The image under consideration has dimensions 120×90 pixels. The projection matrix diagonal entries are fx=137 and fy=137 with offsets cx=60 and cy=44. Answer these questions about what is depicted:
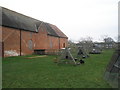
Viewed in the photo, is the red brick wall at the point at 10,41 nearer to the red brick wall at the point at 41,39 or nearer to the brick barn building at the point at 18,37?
the brick barn building at the point at 18,37

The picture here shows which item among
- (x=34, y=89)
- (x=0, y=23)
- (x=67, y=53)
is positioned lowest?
(x=34, y=89)

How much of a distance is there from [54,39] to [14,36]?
18.4m

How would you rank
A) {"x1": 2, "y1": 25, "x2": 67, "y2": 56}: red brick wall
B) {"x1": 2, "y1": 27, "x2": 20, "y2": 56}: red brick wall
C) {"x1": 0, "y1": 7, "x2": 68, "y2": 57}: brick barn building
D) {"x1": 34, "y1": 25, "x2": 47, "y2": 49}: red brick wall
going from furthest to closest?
{"x1": 34, "y1": 25, "x2": 47, "y2": 49}: red brick wall
{"x1": 2, "y1": 25, "x2": 67, "y2": 56}: red brick wall
{"x1": 0, "y1": 7, "x2": 68, "y2": 57}: brick barn building
{"x1": 2, "y1": 27, "x2": 20, "y2": 56}: red brick wall

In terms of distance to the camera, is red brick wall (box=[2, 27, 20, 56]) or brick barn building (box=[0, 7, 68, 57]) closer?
red brick wall (box=[2, 27, 20, 56])

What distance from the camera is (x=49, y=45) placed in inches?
1539

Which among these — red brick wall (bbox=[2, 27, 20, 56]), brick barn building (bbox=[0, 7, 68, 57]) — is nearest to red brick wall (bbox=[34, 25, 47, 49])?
brick barn building (bbox=[0, 7, 68, 57])

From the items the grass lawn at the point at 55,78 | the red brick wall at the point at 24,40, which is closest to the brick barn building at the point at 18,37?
the red brick wall at the point at 24,40

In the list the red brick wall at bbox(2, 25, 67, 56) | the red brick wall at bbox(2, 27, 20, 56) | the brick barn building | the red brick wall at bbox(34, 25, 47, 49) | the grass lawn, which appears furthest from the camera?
the red brick wall at bbox(34, 25, 47, 49)

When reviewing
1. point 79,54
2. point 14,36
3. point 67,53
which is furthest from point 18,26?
point 67,53

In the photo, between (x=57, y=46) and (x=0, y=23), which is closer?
(x=0, y=23)

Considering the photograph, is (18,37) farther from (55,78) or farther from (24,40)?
(55,78)

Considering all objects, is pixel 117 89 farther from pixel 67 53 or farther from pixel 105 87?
pixel 67 53

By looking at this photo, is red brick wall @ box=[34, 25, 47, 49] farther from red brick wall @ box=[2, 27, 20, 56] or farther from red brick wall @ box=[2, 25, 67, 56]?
red brick wall @ box=[2, 27, 20, 56]

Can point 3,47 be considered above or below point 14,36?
below
